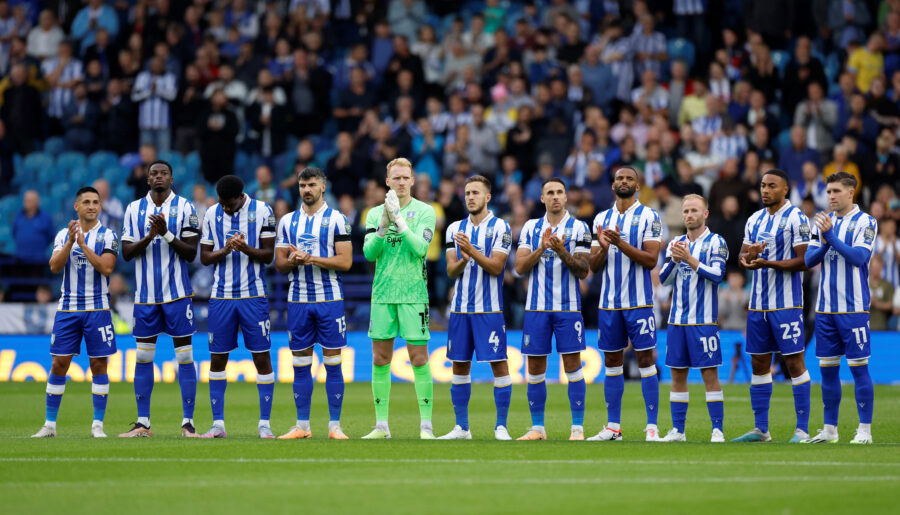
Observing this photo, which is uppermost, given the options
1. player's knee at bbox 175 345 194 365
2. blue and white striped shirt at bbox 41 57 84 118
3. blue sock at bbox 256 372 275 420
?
blue and white striped shirt at bbox 41 57 84 118

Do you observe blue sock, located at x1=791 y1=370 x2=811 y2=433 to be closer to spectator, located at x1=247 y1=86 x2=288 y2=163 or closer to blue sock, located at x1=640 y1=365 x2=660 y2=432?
blue sock, located at x1=640 y1=365 x2=660 y2=432

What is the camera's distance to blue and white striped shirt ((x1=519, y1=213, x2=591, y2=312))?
13.2 m

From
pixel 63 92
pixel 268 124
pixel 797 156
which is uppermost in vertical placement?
pixel 63 92

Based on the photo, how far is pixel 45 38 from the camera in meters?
29.4

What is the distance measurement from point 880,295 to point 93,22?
1731 cm

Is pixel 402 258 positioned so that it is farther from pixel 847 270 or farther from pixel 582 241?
pixel 847 270

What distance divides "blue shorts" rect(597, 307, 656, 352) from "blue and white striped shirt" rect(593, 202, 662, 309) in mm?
67

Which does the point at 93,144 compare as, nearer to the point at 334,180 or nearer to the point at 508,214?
the point at 334,180

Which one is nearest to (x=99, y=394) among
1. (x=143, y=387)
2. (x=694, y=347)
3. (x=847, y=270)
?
(x=143, y=387)

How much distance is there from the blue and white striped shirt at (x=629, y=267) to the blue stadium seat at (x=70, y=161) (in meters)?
17.0

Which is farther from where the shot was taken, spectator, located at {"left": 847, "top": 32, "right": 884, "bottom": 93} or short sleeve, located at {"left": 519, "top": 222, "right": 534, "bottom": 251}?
spectator, located at {"left": 847, "top": 32, "right": 884, "bottom": 93}

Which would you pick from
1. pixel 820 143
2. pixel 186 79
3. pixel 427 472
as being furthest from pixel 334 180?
pixel 427 472

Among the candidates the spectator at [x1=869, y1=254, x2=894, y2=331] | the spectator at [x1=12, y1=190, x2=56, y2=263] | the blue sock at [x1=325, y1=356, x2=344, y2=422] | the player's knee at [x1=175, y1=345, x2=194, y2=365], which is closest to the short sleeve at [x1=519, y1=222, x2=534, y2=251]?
the blue sock at [x1=325, y1=356, x2=344, y2=422]

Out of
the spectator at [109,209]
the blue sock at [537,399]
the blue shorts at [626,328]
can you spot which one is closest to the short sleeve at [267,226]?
the blue sock at [537,399]
